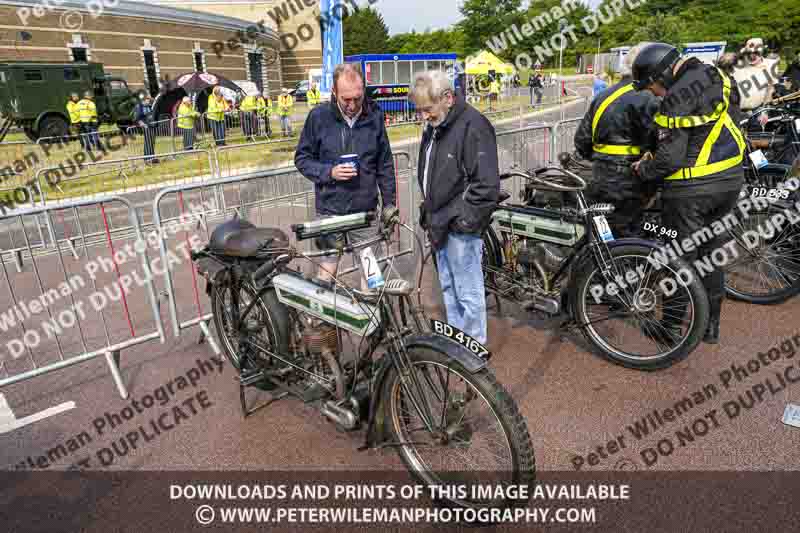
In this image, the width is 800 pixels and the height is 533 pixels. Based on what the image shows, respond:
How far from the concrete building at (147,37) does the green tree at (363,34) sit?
89.8 feet

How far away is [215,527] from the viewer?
8.64 feet

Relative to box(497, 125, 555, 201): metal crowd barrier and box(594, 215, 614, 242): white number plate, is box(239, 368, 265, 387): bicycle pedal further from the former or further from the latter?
box(497, 125, 555, 201): metal crowd barrier

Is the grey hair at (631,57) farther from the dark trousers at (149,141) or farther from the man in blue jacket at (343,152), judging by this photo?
the dark trousers at (149,141)

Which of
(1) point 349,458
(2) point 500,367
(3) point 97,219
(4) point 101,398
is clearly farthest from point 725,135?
(3) point 97,219

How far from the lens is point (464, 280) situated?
3.64 metres

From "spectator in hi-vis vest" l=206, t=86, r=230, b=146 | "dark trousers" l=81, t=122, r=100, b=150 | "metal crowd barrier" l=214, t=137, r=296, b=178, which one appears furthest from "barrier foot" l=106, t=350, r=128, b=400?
"spectator in hi-vis vest" l=206, t=86, r=230, b=146

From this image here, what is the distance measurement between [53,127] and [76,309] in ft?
62.8

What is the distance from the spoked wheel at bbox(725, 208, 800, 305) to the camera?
4.55m

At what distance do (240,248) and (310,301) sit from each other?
0.60m

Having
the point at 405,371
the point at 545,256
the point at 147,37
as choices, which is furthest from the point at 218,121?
the point at 147,37

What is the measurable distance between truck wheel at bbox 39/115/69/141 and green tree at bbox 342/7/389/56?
58.3m

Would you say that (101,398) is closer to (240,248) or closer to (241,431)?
(241,431)

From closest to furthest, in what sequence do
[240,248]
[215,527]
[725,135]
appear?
[215,527], [240,248], [725,135]

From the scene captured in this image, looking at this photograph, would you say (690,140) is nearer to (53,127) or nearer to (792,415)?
(792,415)
